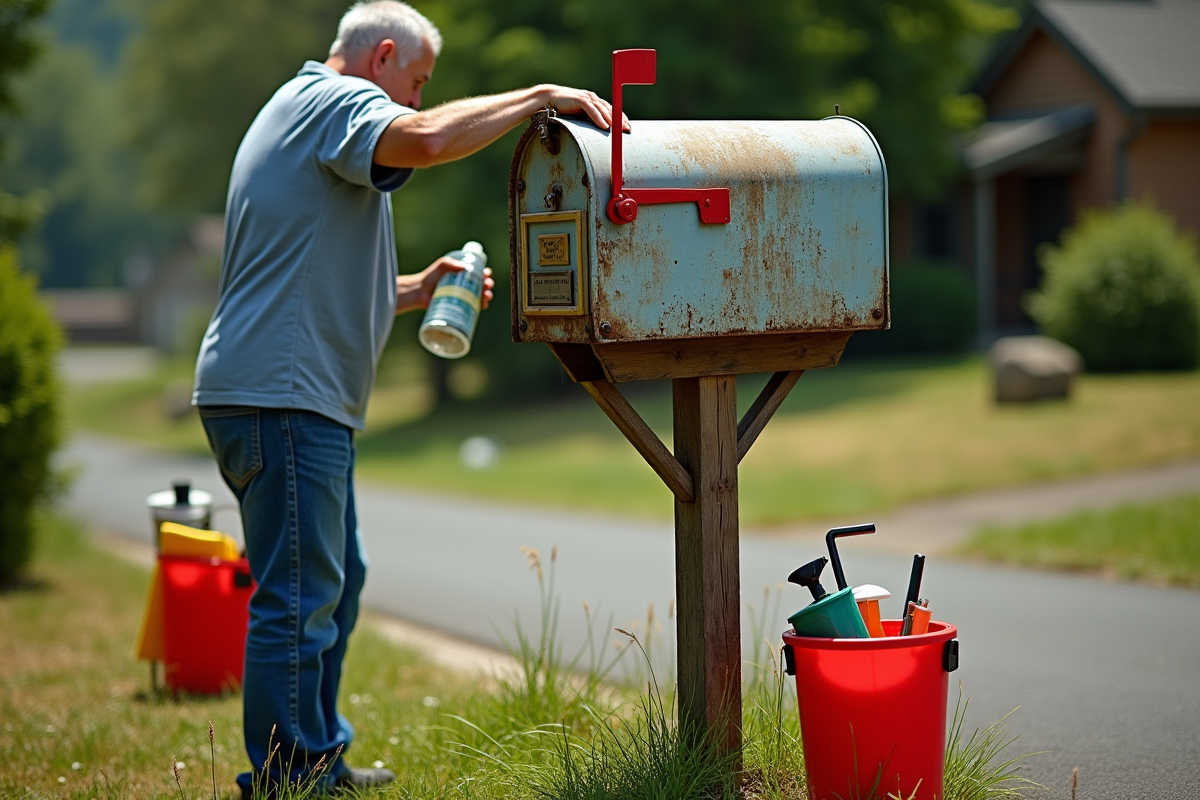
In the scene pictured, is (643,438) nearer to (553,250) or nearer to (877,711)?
(553,250)

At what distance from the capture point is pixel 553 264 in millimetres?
3355

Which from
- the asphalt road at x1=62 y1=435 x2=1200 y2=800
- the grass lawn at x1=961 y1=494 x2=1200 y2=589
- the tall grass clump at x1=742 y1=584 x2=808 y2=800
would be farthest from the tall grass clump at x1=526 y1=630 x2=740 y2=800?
the grass lawn at x1=961 y1=494 x2=1200 y2=589

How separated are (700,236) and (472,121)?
677mm

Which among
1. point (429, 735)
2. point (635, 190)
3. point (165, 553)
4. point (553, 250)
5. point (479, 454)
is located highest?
point (635, 190)

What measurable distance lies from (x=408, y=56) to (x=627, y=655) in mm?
3536

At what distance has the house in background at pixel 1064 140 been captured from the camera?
21.8m

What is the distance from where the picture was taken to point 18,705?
5.37 metres

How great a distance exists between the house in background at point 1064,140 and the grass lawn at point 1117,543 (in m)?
14.1

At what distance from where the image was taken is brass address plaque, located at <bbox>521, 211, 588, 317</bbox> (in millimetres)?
3244

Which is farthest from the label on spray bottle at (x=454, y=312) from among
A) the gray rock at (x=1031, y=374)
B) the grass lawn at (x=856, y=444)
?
the gray rock at (x=1031, y=374)

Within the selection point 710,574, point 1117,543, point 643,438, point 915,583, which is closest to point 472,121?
point 643,438

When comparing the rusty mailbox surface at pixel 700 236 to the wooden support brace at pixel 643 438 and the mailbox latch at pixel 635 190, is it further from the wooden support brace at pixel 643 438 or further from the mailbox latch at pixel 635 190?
the wooden support brace at pixel 643 438

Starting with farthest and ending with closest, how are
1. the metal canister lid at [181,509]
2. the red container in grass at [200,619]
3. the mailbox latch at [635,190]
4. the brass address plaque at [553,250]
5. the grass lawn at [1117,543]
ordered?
the grass lawn at [1117,543], the metal canister lid at [181,509], the red container in grass at [200,619], the brass address plaque at [553,250], the mailbox latch at [635,190]

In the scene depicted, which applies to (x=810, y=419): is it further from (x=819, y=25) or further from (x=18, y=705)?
(x=18, y=705)
